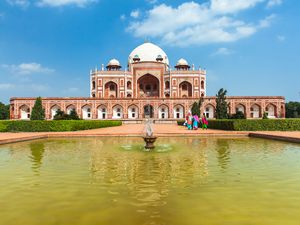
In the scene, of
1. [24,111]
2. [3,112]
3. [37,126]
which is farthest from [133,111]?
[3,112]

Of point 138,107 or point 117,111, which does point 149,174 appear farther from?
point 117,111

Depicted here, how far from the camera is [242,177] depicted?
4.86 metres

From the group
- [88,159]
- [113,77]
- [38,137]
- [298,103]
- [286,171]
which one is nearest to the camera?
[286,171]

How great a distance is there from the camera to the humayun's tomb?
38.4 meters

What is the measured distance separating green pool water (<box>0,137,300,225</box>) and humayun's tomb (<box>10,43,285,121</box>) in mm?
29088

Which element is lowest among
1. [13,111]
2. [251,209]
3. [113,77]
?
[251,209]

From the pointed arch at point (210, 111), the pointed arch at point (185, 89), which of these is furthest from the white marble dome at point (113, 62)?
the pointed arch at point (210, 111)

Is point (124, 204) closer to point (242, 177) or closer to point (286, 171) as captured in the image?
point (242, 177)

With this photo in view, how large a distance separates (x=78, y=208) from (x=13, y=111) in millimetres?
39632

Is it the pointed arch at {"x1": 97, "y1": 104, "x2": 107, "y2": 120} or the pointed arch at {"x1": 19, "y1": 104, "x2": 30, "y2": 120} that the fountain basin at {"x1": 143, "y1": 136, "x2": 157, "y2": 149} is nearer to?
the pointed arch at {"x1": 97, "y1": 104, "x2": 107, "y2": 120}

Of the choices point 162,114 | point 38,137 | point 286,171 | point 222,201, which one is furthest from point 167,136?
point 162,114

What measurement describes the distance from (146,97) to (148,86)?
10534mm

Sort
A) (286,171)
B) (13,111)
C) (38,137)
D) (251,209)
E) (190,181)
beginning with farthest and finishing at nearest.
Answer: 1. (13,111)
2. (38,137)
3. (286,171)
4. (190,181)
5. (251,209)

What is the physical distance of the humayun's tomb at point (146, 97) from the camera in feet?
126
